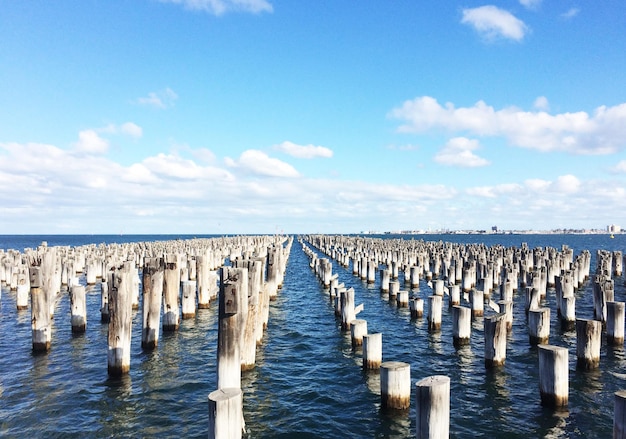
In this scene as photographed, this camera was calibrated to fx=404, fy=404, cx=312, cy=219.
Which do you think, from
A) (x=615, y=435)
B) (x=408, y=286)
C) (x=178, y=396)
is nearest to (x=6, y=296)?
(x=178, y=396)

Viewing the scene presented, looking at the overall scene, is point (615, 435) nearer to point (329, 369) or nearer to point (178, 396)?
point (329, 369)

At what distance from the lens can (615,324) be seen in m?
14.6

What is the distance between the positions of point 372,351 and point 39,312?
10984mm

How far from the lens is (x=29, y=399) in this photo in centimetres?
1066

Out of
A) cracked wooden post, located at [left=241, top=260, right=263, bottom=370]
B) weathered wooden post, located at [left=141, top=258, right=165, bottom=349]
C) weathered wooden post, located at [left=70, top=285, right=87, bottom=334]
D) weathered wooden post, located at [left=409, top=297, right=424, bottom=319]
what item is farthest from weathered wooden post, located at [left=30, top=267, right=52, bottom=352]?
weathered wooden post, located at [left=409, top=297, right=424, bottom=319]

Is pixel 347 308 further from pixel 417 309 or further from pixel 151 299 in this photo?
pixel 151 299

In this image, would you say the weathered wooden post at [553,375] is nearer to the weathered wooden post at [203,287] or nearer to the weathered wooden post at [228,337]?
the weathered wooden post at [228,337]

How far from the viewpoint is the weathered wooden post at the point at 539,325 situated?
14312 millimetres

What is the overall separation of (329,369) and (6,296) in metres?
23.8

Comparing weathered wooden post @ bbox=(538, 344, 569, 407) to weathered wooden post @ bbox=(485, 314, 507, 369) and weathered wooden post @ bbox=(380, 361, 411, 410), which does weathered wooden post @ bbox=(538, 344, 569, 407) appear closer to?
weathered wooden post @ bbox=(485, 314, 507, 369)

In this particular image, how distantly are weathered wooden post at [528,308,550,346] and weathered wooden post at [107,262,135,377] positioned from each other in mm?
13400

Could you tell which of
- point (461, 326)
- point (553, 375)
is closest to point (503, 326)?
point (553, 375)

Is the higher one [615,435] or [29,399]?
[615,435]

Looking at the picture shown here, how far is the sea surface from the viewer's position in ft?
30.0
